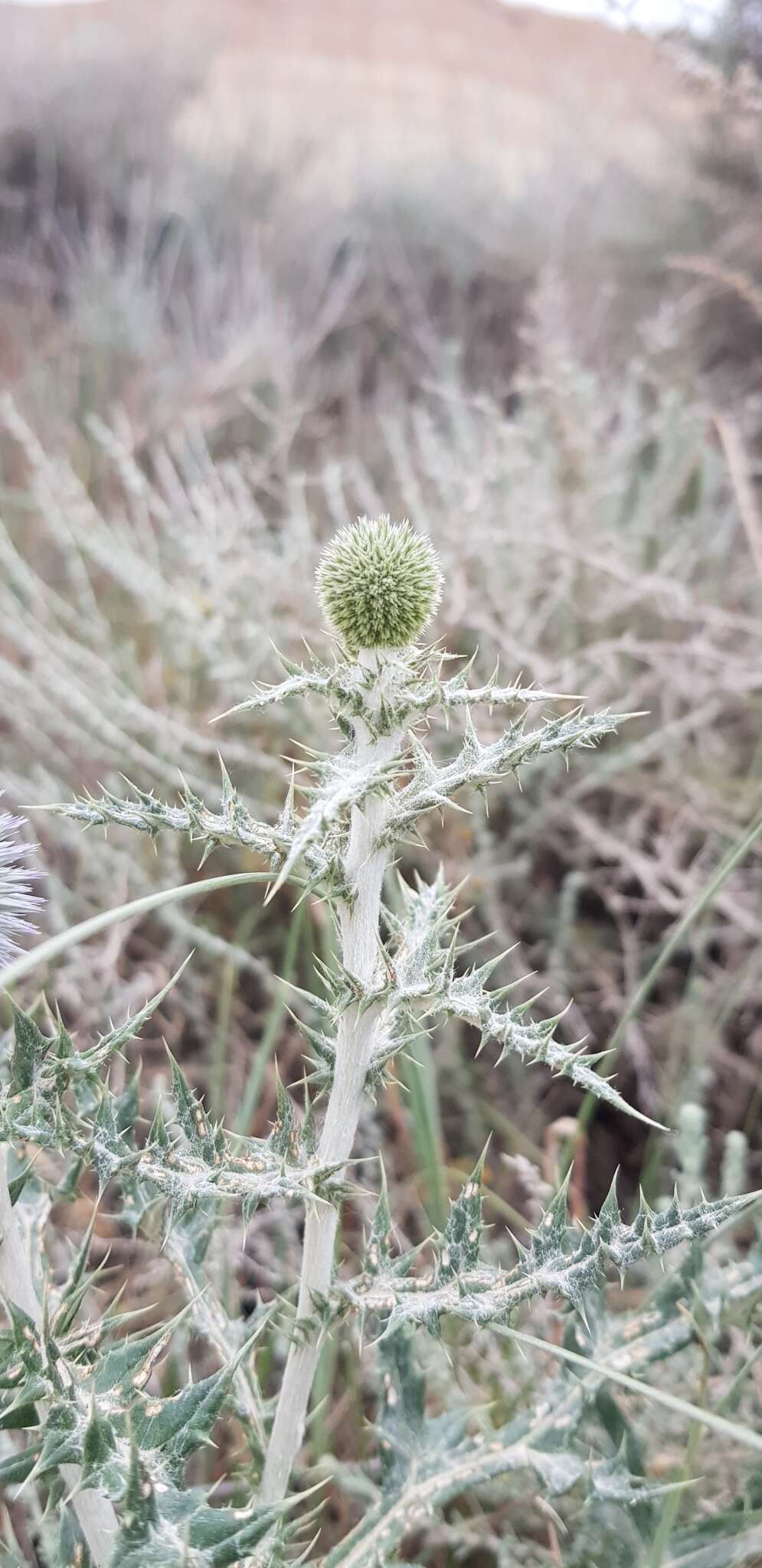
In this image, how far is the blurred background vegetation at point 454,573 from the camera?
1809 millimetres

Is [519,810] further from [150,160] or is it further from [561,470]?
[150,160]

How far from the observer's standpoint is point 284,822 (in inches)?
28.9

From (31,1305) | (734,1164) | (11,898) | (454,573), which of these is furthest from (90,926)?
(454,573)

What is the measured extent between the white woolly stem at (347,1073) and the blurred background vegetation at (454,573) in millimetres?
82

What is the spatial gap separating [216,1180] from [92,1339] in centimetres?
18

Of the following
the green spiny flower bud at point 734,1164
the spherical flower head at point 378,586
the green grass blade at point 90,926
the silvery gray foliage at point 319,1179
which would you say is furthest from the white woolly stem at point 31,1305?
the green spiny flower bud at point 734,1164

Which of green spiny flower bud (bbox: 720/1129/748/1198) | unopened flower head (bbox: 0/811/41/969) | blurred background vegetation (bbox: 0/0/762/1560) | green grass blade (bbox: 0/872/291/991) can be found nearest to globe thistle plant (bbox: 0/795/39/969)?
unopened flower head (bbox: 0/811/41/969)

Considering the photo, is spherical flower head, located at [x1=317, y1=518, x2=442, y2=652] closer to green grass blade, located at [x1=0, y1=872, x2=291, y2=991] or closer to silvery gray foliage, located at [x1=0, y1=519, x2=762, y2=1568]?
silvery gray foliage, located at [x1=0, y1=519, x2=762, y2=1568]

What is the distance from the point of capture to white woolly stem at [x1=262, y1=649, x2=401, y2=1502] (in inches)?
29.5

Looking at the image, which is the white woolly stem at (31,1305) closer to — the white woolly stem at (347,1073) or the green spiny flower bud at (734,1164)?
the white woolly stem at (347,1073)

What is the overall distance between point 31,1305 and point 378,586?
1.92 feet

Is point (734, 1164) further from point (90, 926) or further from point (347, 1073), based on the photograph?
point (90, 926)

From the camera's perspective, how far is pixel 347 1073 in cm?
78

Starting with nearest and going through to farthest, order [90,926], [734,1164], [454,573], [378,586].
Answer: [90,926] → [378,586] → [734,1164] → [454,573]
